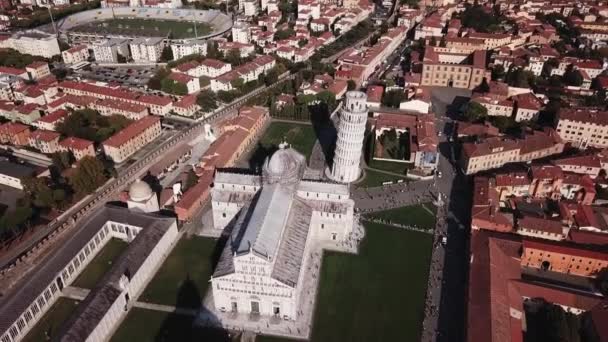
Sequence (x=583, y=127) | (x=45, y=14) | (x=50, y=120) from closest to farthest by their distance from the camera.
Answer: (x=583, y=127) → (x=50, y=120) → (x=45, y=14)

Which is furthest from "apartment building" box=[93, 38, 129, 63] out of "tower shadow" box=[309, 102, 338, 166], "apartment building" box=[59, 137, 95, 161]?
"tower shadow" box=[309, 102, 338, 166]

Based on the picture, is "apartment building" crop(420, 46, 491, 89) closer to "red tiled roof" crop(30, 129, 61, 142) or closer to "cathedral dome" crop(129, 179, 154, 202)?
"cathedral dome" crop(129, 179, 154, 202)

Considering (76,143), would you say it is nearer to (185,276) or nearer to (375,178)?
(185,276)

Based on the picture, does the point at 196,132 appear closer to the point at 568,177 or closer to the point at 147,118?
the point at 147,118

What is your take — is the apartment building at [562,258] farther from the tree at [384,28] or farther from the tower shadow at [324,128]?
the tree at [384,28]

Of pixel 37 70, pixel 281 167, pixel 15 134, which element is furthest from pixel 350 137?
pixel 37 70
